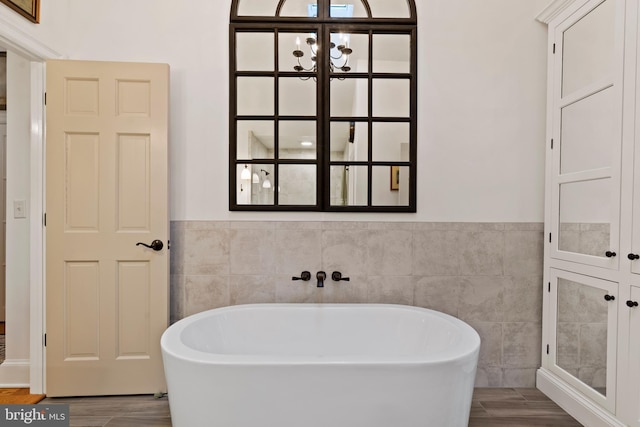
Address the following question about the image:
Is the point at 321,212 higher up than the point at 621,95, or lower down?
lower down

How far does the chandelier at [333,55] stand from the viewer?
90.4 inches

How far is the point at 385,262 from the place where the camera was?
7.54ft

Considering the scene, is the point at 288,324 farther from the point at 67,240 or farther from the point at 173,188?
the point at 67,240

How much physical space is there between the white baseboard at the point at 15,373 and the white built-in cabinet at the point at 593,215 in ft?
10.8

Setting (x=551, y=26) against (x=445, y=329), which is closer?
(x=445, y=329)

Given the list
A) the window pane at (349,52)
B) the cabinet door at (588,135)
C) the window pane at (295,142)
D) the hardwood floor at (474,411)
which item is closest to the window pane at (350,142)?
the window pane at (295,142)

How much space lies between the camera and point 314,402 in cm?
139

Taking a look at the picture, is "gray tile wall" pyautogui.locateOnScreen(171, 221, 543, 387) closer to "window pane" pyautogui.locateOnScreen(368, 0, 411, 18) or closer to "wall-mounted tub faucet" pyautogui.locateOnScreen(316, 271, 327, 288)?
"wall-mounted tub faucet" pyautogui.locateOnScreen(316, 271, 327, 288)

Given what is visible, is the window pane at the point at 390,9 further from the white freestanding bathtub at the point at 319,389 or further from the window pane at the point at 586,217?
the white freestanding bathtub at the point at 319,389

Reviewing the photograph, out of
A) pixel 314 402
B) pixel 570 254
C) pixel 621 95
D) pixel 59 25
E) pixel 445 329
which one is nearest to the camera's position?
pixel 314 402

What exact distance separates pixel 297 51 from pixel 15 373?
277cm

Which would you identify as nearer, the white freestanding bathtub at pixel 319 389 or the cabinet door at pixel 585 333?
the white freestanding bathtub at pixel 319 389

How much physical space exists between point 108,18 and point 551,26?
9.32 ft

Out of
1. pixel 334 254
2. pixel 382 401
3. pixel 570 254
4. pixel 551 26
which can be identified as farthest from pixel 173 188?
pixel 551 26
